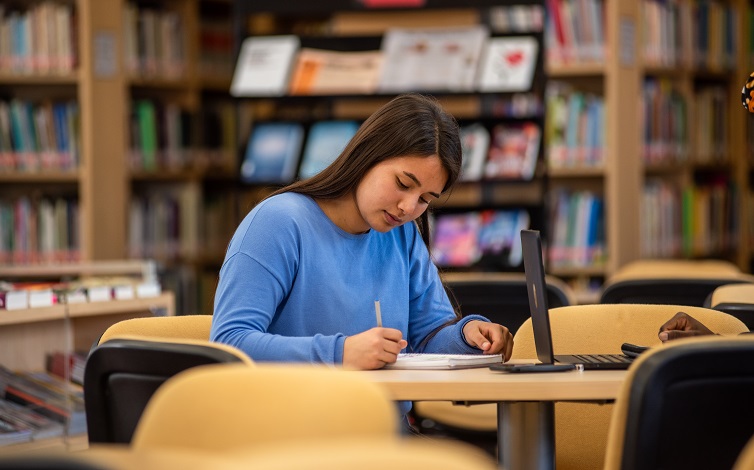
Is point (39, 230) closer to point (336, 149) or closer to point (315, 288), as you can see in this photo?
point (336, 149)

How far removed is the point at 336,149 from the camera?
545 cm

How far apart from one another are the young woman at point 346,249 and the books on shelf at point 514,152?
2.80 m

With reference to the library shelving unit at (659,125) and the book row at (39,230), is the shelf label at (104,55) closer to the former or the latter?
the book row at (39,230)

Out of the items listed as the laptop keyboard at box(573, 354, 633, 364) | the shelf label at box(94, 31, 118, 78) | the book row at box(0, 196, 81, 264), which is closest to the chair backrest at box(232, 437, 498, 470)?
the laptop keyboard at box(573, 354, 633, 364)

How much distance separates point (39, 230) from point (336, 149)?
173cm

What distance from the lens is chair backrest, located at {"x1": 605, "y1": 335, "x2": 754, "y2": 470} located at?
1854mm

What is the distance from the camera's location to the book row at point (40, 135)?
5980 millimetres

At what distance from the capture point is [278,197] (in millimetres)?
2510

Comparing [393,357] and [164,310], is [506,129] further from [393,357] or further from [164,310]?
[393,357]

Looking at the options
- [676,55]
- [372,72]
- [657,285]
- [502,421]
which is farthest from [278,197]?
[676,55]

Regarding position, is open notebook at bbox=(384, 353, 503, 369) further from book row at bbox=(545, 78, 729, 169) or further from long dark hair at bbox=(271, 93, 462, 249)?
book row at bbox=(545, 78, 729, 169)

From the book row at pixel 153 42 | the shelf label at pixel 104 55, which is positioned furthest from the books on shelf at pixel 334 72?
the book row at pixel 153 42

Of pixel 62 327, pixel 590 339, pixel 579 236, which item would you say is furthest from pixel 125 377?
pixel 579 236

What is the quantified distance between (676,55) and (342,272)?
4324 millimetres
